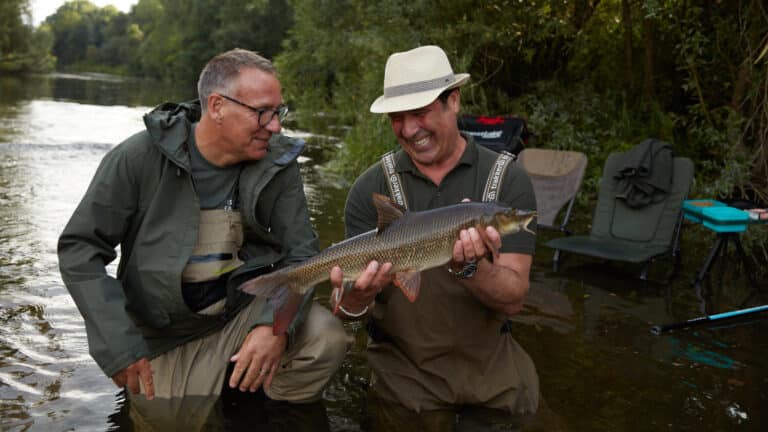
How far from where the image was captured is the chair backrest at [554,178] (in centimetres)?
870

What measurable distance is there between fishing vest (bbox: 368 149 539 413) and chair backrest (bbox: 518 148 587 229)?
16.5ft

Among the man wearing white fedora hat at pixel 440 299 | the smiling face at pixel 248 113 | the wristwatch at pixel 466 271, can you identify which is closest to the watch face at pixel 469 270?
the wristwatch at pixel 466 271

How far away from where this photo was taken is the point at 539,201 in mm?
8820

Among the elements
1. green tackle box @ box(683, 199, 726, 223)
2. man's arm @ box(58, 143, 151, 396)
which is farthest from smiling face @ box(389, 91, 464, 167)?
green tackle box @ box(683, 199, 726, 223)

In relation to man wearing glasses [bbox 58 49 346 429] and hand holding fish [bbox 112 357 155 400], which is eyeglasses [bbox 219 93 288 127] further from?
hand holding fish [bbox 112 357 155 400]

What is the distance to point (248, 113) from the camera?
3.64 metres

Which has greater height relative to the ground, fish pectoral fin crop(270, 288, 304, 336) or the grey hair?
the grey hair

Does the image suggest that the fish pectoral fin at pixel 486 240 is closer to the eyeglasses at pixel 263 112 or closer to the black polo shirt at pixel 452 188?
the black polo shirt at pixel 452 188

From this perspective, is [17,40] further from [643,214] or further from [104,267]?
[104,267]

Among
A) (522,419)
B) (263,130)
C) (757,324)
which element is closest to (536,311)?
(757,324)

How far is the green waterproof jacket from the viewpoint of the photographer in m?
3.35

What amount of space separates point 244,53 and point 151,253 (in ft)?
→ 3.65

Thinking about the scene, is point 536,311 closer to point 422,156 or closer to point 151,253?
point 422,156

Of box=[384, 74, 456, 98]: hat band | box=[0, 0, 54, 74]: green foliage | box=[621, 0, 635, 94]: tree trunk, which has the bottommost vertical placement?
box=[0, 0, 54, 74]: green foliage
